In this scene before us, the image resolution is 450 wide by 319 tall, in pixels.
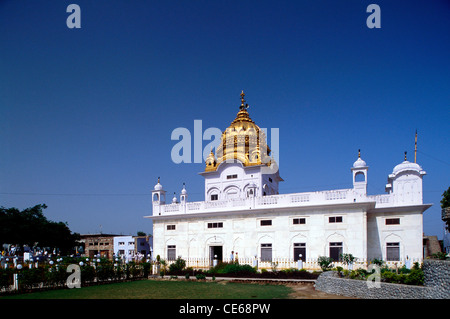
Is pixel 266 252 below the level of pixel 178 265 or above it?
above

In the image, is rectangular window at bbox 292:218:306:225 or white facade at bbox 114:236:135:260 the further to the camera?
white facade at bbox 114:236:135:260

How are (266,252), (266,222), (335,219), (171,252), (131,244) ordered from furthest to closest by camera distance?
(131,244) → (171,252) → (266,222) → (266,252) → (335,219)

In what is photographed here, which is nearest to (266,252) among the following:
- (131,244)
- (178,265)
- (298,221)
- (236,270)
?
(298,221)

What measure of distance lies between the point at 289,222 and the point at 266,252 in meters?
2.51

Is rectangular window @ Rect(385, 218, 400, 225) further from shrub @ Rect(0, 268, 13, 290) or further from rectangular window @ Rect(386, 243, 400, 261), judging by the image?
shrub @ Rect(0, 268, 13, 290)

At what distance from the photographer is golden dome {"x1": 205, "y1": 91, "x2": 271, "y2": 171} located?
29144mm

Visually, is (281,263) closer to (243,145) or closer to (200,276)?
(200,276)

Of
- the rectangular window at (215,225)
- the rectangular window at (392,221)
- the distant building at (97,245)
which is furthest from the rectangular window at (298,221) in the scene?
the distant building at (97,245)

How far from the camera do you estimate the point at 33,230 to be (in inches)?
1937

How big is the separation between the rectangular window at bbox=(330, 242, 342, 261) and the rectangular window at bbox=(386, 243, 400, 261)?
2.78m

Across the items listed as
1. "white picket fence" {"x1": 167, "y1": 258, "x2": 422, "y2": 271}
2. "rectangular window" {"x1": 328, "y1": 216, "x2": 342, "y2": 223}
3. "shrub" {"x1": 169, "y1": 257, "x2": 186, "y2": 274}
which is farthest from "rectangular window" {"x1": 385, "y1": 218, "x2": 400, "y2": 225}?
"shrub" {"x1": 169, "y1": 257, "x2": 186, "y2": 274}

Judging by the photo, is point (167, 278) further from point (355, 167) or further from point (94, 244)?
point (94, 244)

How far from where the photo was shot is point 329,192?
22.1 metres
